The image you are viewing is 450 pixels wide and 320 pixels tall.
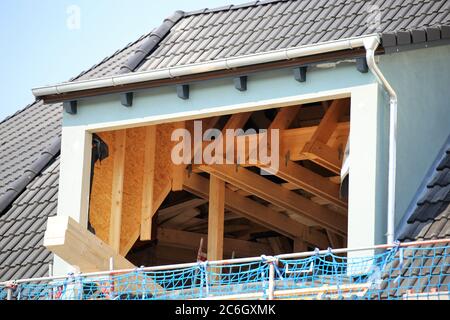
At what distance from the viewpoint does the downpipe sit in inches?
609

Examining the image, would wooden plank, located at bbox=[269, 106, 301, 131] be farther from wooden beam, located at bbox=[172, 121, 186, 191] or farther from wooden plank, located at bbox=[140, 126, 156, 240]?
wooden plank, located at bbox=[140, 126, 156, 240]

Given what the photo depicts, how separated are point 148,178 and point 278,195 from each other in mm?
2543

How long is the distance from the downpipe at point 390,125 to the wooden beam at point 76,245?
3497 mm

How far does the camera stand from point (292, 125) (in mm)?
20016

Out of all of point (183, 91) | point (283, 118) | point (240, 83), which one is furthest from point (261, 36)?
point (240, 83)

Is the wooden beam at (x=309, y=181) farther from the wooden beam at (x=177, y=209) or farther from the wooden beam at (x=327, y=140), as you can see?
the wooden beam at (x=177, y=209)

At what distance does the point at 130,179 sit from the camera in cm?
1856

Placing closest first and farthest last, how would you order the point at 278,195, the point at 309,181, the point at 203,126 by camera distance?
the point at 203,126
the point at 309,181
the point at 278,195

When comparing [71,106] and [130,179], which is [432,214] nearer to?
[130,179]

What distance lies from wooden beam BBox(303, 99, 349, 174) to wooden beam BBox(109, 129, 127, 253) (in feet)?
7.58

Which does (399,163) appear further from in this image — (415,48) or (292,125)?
(292,125)

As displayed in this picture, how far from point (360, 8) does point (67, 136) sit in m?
4.02

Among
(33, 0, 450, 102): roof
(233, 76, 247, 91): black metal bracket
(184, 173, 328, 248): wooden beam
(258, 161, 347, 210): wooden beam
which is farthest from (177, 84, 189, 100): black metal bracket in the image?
(184, 173, 328, 248): wooden beam
